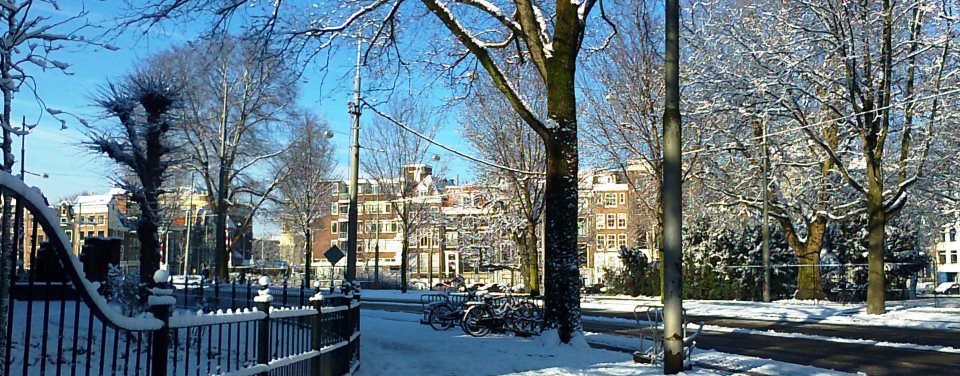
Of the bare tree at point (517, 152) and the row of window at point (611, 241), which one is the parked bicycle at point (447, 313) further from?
the row of window at point (611, 241)

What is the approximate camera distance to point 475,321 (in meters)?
17.3

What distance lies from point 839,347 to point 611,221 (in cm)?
6972

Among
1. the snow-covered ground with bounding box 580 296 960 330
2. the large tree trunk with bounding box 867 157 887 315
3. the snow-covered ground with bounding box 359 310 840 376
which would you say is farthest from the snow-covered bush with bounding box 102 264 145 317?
the large tree trunk with bounding box 867 157 887 315

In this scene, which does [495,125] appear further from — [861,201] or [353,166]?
[861,201]

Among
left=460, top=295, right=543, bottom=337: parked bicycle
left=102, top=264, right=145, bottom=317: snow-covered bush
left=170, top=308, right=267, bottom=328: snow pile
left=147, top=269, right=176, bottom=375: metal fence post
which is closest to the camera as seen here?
left=147, top=269, right=176, bottom=375: metal fence post

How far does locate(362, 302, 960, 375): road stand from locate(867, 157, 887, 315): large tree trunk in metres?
3.51

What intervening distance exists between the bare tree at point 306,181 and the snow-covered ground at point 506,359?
87.3 ft

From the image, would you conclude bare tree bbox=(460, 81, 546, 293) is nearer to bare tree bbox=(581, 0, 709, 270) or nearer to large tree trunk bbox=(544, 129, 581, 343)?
bare tree bbox=(581, 0, 709, 270)

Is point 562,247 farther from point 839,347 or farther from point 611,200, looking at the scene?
point 611,200

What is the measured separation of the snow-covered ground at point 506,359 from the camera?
11.7 meters

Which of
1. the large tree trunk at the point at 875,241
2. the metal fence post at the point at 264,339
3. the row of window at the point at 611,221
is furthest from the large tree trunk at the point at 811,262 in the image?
the row of window at the point at 611,221

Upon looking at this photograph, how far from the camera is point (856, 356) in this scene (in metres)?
13.8

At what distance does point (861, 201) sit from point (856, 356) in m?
18.3

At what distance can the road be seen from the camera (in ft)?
41.1
